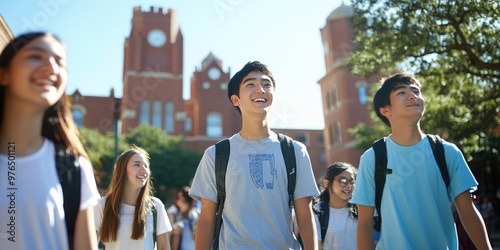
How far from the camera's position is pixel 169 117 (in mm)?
37219

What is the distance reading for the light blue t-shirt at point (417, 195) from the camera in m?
2.26

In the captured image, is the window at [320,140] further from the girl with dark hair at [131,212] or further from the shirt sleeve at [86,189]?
the shirt sleeve at [86,189]

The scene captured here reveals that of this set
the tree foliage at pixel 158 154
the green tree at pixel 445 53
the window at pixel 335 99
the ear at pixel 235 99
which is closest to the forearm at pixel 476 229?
the ear at pixel 235 99

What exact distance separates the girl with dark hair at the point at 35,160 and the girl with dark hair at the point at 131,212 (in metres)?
2.06

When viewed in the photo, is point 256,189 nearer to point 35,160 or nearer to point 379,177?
point 379,177

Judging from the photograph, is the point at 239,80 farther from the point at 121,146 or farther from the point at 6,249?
the point at 121,146

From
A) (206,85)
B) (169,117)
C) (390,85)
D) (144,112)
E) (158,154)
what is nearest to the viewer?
(390,85)

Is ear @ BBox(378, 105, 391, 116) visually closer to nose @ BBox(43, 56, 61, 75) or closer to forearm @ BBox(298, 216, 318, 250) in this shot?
forearm @ BBox(298, 216, 318, 250)

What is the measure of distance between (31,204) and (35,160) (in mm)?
157

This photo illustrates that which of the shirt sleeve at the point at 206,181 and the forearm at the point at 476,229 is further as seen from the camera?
the shirt sleeve at the point at 206,181

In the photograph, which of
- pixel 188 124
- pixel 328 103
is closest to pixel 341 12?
pixel 328 103

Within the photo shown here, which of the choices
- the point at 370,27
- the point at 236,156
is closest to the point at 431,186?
the point at 236,156

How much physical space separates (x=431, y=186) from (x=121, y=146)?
29.5 meters

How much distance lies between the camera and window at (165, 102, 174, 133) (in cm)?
3678
